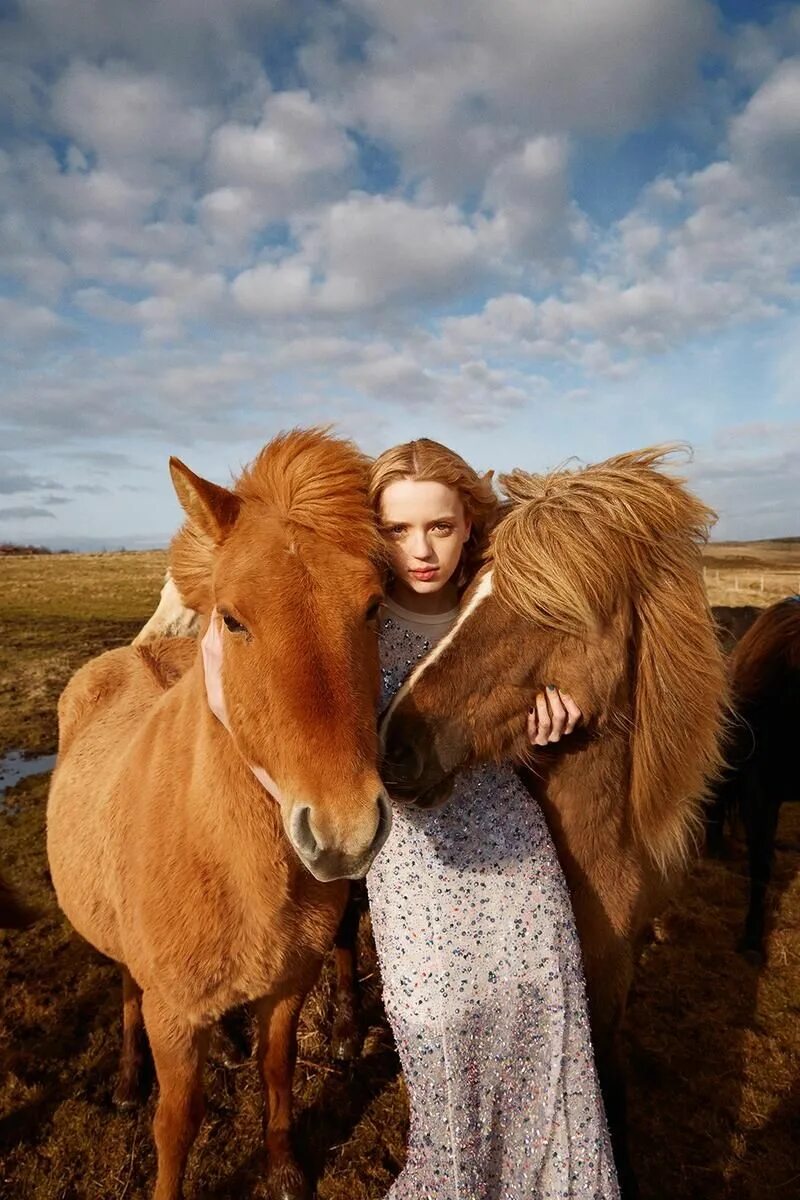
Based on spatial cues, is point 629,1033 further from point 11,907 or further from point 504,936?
point 11,907

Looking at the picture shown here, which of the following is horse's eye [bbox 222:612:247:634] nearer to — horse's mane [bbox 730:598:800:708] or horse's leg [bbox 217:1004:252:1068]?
horse's leg [bbox 217:1004:252:1068]

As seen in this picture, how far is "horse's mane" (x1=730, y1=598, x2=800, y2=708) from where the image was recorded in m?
5.39

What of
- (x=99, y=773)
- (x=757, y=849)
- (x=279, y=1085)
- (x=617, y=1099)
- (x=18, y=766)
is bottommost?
(x=18, y=766)

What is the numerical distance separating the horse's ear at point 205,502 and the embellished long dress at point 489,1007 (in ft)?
3.70

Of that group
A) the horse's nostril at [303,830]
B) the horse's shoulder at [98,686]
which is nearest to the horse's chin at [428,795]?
the horse's nostril at [303,830]

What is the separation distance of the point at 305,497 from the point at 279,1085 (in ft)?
9.71

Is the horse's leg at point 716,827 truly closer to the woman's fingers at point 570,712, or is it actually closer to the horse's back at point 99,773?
the woman's fingers at point 570,712

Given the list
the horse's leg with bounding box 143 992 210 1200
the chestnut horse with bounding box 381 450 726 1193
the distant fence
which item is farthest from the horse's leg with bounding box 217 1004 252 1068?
the distant fence

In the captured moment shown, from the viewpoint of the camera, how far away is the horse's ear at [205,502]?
197 cm

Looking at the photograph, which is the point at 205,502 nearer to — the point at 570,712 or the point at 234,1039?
the point at 570,712

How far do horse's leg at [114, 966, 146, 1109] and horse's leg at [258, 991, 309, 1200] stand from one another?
89 centimetres

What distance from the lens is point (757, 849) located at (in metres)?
5.20

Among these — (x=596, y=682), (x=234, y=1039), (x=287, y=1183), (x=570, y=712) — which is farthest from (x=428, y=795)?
(x=234, y=1039)

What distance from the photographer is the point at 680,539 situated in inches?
83.9
